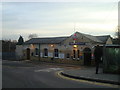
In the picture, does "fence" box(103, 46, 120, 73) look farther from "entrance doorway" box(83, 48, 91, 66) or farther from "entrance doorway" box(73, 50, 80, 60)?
"entrance doorway" box(73, 50, 80, 60)

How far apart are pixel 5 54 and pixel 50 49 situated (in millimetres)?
18899

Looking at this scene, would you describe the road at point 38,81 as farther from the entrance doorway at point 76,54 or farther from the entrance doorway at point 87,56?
the entrance doorway at point 76,54

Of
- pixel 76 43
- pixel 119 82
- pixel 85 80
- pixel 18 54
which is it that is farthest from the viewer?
pixel 18 54

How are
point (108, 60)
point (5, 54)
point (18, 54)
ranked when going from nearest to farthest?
point (108, 60) < point (18, 54) < point (5, 54)

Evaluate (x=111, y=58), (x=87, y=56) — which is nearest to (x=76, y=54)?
(x=87, y=56)

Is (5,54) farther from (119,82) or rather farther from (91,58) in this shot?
(119,82)

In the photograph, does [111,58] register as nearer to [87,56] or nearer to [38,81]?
[38,81]

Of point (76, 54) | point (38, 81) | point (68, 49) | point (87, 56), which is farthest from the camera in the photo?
point (68, 49)

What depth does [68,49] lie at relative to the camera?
30.0m

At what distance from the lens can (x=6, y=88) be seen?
32.2ft

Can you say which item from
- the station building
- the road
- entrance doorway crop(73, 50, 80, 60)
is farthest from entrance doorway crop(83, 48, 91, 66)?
the road

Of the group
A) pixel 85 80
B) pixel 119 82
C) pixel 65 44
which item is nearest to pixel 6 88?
Answer: pixel 85 80

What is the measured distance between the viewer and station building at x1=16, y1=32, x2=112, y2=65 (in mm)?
27688

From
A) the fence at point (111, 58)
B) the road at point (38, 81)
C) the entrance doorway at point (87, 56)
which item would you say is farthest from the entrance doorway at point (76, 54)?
the fence at point (111, 58)
